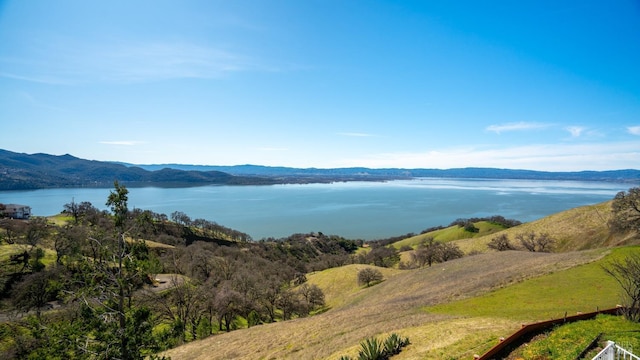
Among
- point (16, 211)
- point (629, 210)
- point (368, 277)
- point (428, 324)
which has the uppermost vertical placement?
point (629, 210)

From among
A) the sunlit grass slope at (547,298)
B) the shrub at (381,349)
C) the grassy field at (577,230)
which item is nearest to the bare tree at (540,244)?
the grassy field at (577,230)

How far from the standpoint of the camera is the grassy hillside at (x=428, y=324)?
14.3 metres

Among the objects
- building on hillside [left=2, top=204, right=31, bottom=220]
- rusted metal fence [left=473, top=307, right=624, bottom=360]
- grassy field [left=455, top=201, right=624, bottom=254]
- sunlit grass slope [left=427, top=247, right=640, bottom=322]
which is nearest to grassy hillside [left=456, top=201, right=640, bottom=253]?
grassy field [left=455, top=201, right=624, bottom=254]

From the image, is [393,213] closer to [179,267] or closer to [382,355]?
[179,267]

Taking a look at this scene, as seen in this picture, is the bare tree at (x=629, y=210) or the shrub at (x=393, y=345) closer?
the shrub at (x=393, y=345)

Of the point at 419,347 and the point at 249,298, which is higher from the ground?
the point at 419,347

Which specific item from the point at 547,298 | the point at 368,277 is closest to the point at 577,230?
the point at 368,277

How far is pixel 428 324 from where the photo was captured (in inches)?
692

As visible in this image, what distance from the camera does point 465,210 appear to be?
596 feet

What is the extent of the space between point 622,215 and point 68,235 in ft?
248

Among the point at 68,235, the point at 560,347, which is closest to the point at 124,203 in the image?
the point at 560,347

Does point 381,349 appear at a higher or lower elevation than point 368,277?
higher

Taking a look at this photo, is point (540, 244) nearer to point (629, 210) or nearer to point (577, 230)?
point (577, 230)

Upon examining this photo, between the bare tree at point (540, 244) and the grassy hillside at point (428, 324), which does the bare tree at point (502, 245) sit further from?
the grassy hillside at point (428, 324)
